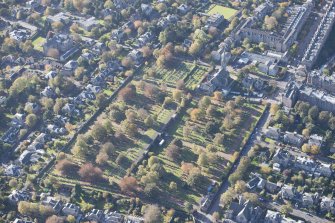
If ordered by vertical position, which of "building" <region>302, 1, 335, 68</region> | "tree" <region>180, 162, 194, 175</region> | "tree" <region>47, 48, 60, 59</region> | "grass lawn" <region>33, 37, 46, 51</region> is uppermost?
"building" <region>302, 1, 335, 68</region>

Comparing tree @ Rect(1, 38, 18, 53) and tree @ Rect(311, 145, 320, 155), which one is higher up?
tree @ Rect(311, 145, 320, 155)

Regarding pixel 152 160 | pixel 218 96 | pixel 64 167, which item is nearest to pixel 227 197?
pixel 152 160

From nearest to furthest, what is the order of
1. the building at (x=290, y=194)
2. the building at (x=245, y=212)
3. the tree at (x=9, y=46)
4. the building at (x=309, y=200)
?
1. the building at (x=245, y=212)
2. the building at (x=309, y=200)
3. the building at (x=290, y=194)
4. the tree at (x=9, y=46)

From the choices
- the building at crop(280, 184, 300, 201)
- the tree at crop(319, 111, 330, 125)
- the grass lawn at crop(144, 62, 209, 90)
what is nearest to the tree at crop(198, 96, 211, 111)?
the grass lawn at crop(144, 62, 209, 90)

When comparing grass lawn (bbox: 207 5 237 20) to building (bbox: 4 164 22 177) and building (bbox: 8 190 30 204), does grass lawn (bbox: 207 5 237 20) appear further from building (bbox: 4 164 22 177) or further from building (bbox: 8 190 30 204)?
building (bbox: 8 190 30 204)

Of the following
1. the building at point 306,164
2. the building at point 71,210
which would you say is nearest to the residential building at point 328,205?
the building at point 306,164

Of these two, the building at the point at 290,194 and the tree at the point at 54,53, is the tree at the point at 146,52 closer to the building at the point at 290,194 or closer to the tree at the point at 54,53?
the tree at the point at 54,53
